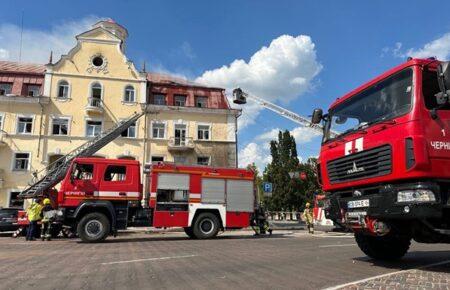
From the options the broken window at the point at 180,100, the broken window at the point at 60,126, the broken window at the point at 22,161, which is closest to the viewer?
the broken window at the point at 22,161

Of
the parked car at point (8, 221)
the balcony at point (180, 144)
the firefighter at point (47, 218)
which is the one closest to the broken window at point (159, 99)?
the balcony at point (180, 144)

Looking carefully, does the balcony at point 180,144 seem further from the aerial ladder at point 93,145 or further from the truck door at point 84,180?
the truck door at point 84,180

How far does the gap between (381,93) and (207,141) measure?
28.8m

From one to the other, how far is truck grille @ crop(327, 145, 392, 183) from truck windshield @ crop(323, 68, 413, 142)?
22.8 inches

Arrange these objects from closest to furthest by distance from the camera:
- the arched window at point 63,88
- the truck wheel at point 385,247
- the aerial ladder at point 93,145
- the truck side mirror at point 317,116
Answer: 1. the truck wheel at point 385,247
2. the truck side mirror at point 317,116
3. the aerial ladder at point 93,145
4. the arched window at point 63,88

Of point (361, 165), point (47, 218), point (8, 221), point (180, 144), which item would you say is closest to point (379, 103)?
point (361, 165)

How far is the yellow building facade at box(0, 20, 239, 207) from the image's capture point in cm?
3331

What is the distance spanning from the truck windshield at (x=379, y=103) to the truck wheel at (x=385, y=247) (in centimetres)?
244

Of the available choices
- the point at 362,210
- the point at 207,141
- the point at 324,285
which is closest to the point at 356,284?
the point at 324,285

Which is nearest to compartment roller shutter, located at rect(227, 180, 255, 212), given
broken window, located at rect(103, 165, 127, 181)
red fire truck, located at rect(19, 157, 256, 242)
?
red fire truck, located at rect(19, 157, 256, 242)

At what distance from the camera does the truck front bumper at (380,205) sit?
671cm

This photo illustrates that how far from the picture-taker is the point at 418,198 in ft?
22.2

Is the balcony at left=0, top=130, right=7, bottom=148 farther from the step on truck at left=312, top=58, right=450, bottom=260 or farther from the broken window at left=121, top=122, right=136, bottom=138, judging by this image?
the step on truck at left=312, top=58, right=450, bottom=260

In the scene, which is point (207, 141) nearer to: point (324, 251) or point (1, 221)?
point (1, 221)
